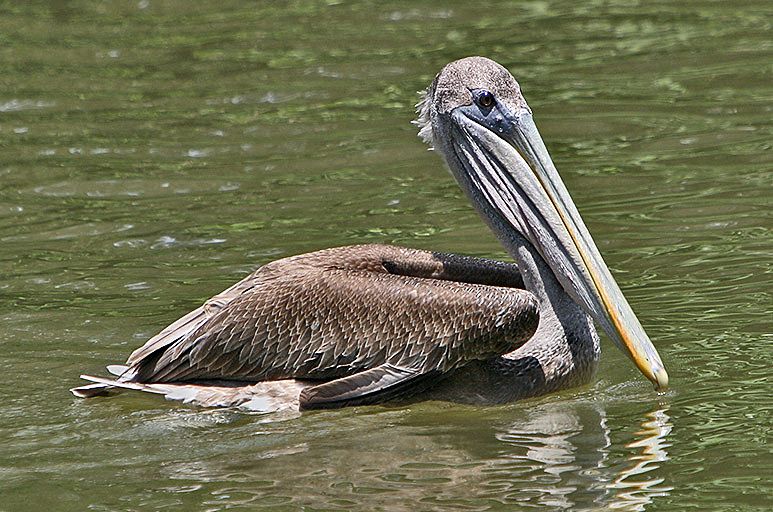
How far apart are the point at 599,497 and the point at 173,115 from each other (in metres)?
7.01

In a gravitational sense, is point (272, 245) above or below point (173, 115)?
below

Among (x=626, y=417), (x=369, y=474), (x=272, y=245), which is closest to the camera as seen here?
(x=369, y=474)

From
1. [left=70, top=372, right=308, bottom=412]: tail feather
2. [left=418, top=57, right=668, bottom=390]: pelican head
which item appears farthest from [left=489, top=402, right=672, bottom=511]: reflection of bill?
[left=70, top=372, right=308, bottom=412]: tail feather

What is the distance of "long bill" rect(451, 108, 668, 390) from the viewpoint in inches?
254

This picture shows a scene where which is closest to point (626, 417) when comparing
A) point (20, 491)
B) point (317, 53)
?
point (20, 491)

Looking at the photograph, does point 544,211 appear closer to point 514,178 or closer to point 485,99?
point 514,178

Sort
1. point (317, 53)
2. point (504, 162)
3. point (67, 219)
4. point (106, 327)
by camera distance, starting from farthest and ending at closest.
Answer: point (317, 53), point (67, 219), point (106, 327), point (504, 162)

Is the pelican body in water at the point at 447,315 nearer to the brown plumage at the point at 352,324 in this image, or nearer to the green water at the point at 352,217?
the brown plumage at the point at 352,324

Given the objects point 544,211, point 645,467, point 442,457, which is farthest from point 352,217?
point 645,467

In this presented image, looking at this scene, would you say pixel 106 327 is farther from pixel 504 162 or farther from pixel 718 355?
pixel 718 355

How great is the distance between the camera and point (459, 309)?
256 inches

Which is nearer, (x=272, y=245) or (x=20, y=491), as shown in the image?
(x=20, y=491)

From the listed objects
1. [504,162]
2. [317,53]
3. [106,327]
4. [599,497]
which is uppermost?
[317,53]

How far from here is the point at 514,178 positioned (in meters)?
6.83
